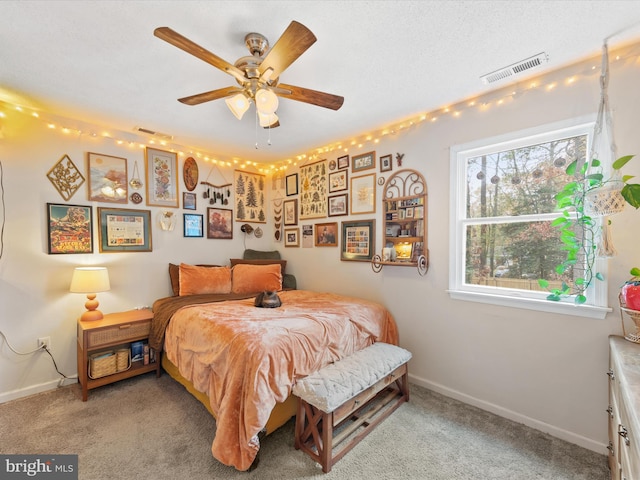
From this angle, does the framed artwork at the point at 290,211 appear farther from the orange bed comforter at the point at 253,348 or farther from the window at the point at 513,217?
the window at the point at 513,217

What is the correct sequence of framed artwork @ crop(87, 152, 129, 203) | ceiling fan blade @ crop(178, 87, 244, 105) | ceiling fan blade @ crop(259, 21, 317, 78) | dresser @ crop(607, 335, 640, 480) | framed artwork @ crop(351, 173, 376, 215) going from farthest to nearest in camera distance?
framed artwork @ crop(351, 173, 376, 215) → framed artwork @ crop(87, 152, 129, 203) → ceiling fan blade @ crop(178, 87, 244, 105) → ceiling fan blade @ crop(259, 21, 317, 78) → dresser @ crop(607, 335, 640, 480)

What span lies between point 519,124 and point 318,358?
7.56 ft

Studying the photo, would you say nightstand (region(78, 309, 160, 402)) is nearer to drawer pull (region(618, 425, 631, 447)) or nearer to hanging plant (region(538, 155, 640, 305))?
drawer pull (region(618, 425, 631, 447))

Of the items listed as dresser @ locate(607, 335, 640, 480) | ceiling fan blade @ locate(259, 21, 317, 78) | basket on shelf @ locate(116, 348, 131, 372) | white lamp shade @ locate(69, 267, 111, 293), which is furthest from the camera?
basket on shelf @ locate(116, 348, 131, 372)

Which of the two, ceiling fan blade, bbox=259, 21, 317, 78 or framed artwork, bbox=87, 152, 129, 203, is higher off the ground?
ceiling fan blade, bbox=259, 21, 317, 78

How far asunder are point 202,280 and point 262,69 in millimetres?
2411

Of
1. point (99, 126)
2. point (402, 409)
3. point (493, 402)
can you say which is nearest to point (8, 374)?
point (99, 126)

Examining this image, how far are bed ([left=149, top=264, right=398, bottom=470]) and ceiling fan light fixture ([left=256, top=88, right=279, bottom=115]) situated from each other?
4.68ft

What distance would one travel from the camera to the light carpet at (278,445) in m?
1.61

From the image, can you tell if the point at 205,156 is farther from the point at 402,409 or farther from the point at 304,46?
the point at 402,409

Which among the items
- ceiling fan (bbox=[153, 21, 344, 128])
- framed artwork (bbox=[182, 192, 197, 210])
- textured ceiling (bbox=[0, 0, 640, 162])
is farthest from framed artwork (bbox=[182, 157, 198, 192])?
ceiling fan (bbox=[153, 21, 344, 128])

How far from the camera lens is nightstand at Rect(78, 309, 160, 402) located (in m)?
2.37

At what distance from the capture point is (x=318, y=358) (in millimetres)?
1903

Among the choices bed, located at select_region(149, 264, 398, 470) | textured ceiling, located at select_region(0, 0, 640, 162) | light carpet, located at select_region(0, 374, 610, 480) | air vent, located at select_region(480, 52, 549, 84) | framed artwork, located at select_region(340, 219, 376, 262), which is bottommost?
light carpet, located at select_region(0, 374, 610, 480)
